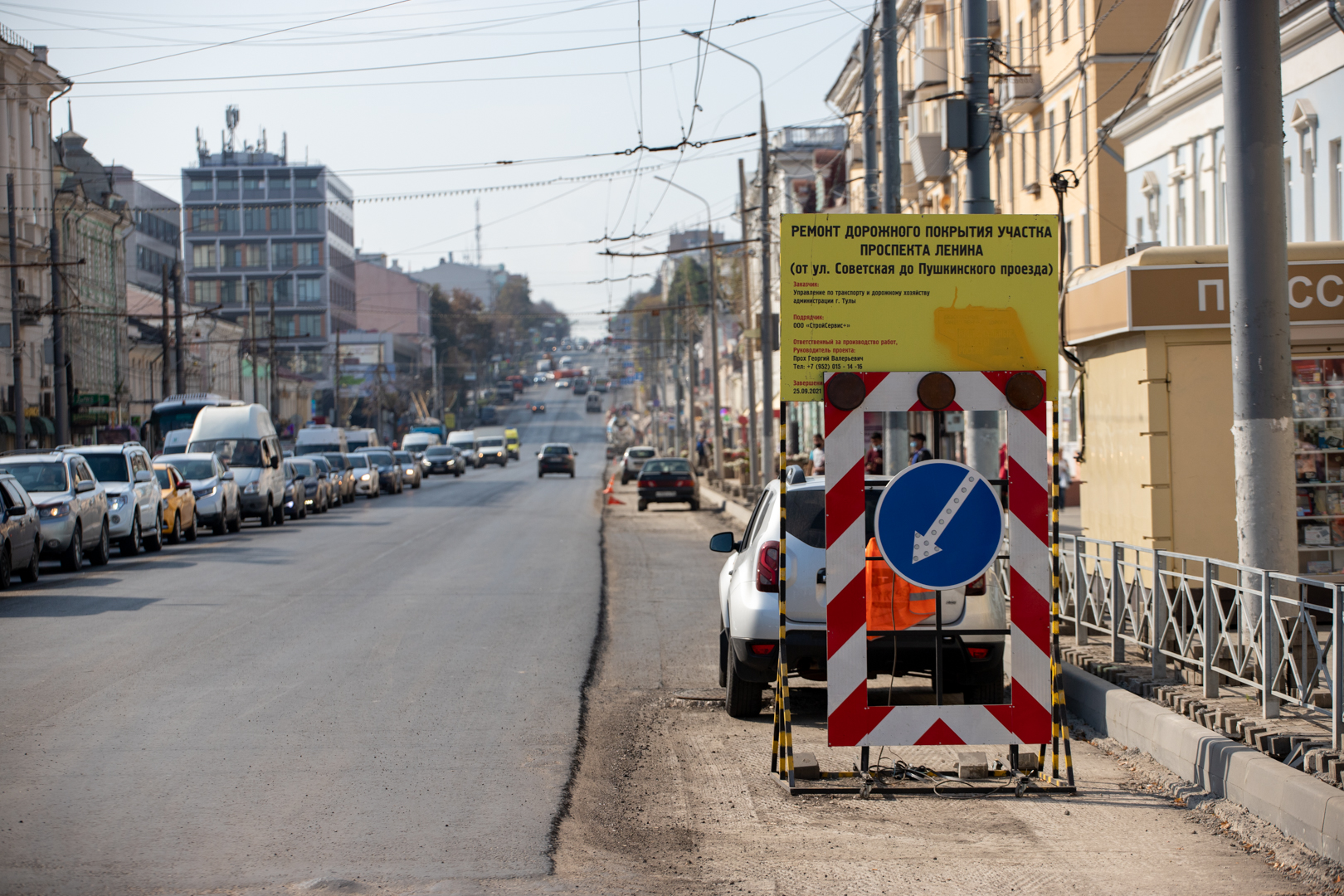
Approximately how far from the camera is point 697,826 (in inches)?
265

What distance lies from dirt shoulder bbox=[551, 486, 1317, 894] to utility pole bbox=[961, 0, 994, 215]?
6.13 meters

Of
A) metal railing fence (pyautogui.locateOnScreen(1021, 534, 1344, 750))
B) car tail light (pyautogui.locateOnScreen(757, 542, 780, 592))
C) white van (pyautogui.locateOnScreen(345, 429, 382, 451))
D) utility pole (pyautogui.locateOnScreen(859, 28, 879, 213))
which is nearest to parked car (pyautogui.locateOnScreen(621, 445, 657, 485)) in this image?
white van (pyautogui.locateOnScreen(345, 429, 382, 451))

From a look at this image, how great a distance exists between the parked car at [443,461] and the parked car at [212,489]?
144 ft

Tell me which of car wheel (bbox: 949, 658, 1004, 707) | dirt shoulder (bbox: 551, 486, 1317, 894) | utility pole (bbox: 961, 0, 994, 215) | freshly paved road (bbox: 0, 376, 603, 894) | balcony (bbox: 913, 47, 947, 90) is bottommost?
dirt shoulder (bbox: 551, 486, 1317, 894)

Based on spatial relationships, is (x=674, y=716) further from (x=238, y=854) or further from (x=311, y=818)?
(x=238, y=854)

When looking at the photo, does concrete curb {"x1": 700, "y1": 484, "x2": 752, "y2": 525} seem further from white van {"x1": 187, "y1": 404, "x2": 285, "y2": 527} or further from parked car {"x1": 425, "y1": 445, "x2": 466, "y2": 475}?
parked car {"x1": 425, "y1": 445, "x2": 466, "y2": 475}

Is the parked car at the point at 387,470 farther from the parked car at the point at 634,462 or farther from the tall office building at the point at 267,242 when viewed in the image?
the tall office building at the point at 267,242

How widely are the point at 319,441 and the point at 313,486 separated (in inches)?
662

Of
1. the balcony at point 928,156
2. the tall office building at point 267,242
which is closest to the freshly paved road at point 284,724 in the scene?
the balcony at point 928,156

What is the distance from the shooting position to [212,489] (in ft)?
99.0

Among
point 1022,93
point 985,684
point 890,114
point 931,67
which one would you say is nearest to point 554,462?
point 931,67

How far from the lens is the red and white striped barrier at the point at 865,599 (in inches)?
289

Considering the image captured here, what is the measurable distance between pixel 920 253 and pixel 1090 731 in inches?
135

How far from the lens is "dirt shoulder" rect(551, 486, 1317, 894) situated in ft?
19.1
